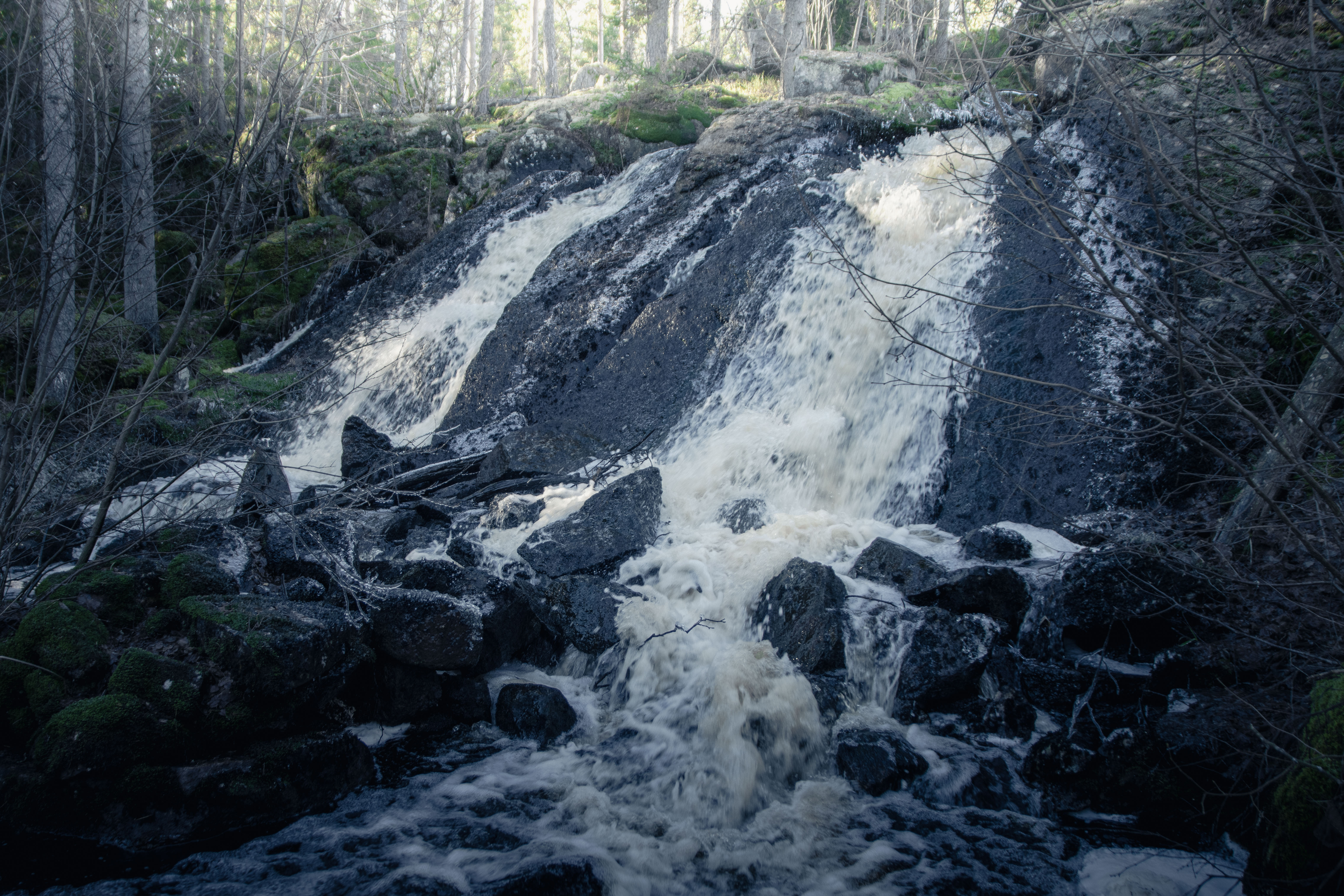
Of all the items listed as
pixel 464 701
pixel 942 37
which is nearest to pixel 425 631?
pixel 464 701

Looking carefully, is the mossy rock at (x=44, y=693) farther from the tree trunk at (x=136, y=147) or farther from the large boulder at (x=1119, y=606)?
the large boulder at (x=1119, y=606)

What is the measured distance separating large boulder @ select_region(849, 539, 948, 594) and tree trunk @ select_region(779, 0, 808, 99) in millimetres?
10723

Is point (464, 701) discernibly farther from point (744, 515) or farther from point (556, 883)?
point (744, 515)

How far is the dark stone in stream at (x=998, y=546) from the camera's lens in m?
5.24

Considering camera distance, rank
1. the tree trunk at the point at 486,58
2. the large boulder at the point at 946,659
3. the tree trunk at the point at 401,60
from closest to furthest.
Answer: the large boulder at the point at 946,659, the tree trunk at the point at 486,58, the tree trunk at the point at 401,60

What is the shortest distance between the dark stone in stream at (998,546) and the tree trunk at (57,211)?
555 cm

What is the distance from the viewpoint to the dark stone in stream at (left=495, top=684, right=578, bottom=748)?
4.39 meters

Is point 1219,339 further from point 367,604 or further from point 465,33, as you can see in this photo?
point 465,33

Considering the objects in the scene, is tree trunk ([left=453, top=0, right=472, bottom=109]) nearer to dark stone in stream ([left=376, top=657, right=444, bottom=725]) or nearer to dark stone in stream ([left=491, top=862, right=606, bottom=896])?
dark stone in stream ([left=376, top=657, right=444, bottom=725])

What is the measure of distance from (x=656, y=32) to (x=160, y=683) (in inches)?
772

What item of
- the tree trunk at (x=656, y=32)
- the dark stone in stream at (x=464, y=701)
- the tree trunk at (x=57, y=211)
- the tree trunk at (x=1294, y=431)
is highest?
the tree trunk at (x=656, y=32)

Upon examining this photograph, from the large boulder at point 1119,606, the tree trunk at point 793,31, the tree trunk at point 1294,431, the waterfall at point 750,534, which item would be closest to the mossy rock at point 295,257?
the waterfall at point 750,534

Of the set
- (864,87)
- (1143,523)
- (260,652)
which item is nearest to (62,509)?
(260,652)

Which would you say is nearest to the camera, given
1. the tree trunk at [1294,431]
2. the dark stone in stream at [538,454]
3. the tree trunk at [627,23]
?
the tree trunk at [1294,431]
